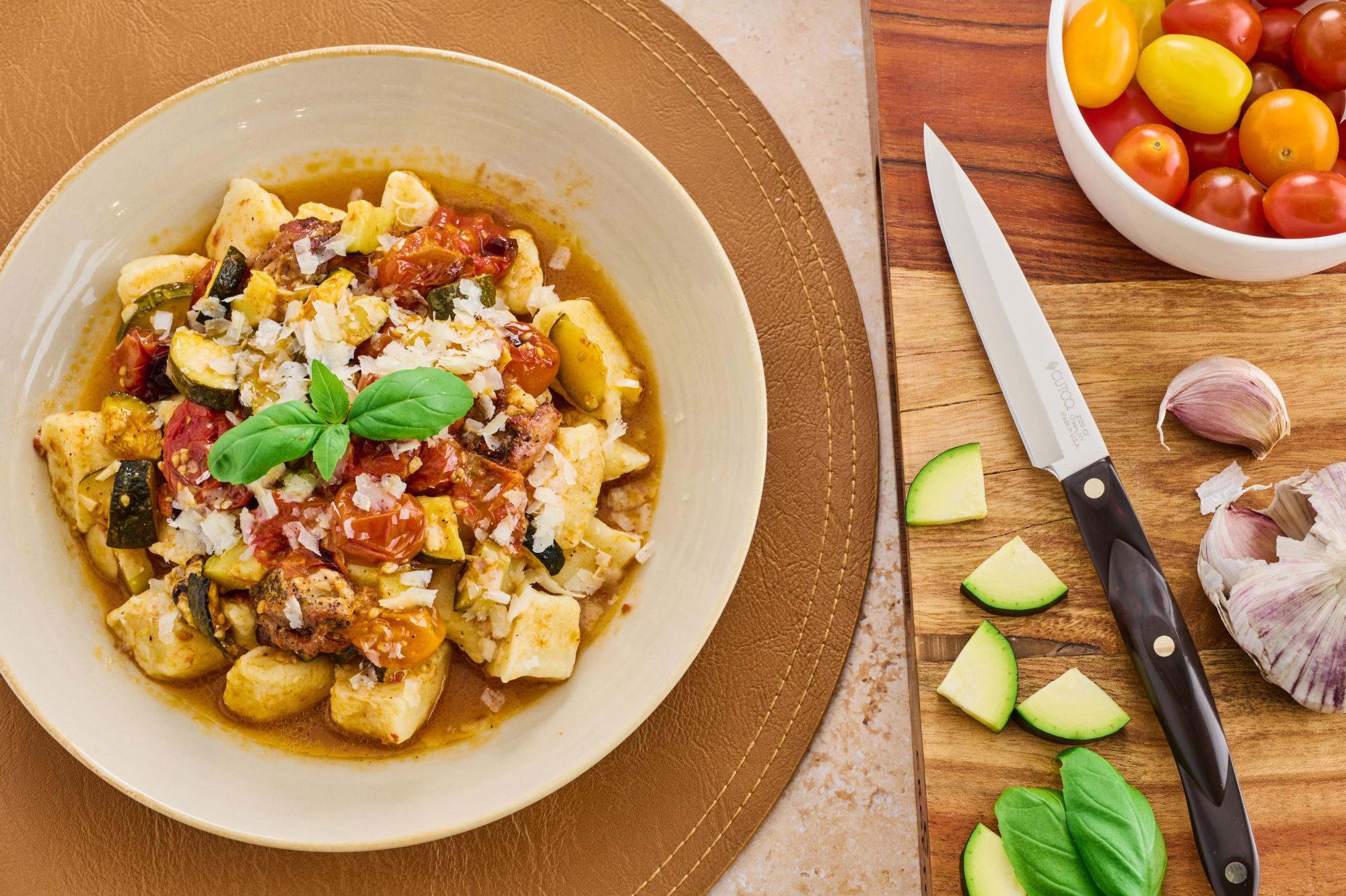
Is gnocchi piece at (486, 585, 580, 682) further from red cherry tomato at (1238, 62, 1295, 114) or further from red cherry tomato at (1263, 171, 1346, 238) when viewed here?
red cherry tomato at (1238, 62, 1295, 114)

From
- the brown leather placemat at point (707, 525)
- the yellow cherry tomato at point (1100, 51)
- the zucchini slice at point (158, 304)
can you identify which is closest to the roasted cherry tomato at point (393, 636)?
the brown leather placemat at point (707, 525)

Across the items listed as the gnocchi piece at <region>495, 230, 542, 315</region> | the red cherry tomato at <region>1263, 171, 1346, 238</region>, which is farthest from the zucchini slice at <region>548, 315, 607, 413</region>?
Answer: the red cherry tomato at <region>1263, 171, 1346, 238</region>

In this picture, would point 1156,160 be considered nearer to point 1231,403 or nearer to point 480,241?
point 1231,403

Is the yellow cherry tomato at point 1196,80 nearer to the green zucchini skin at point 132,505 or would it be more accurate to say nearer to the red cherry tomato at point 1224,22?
the red cherry tomato at point 1224,22

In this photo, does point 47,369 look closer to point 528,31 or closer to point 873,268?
point 528,31

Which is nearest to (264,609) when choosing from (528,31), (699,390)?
(699,390)

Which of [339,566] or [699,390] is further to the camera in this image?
[699,390]
